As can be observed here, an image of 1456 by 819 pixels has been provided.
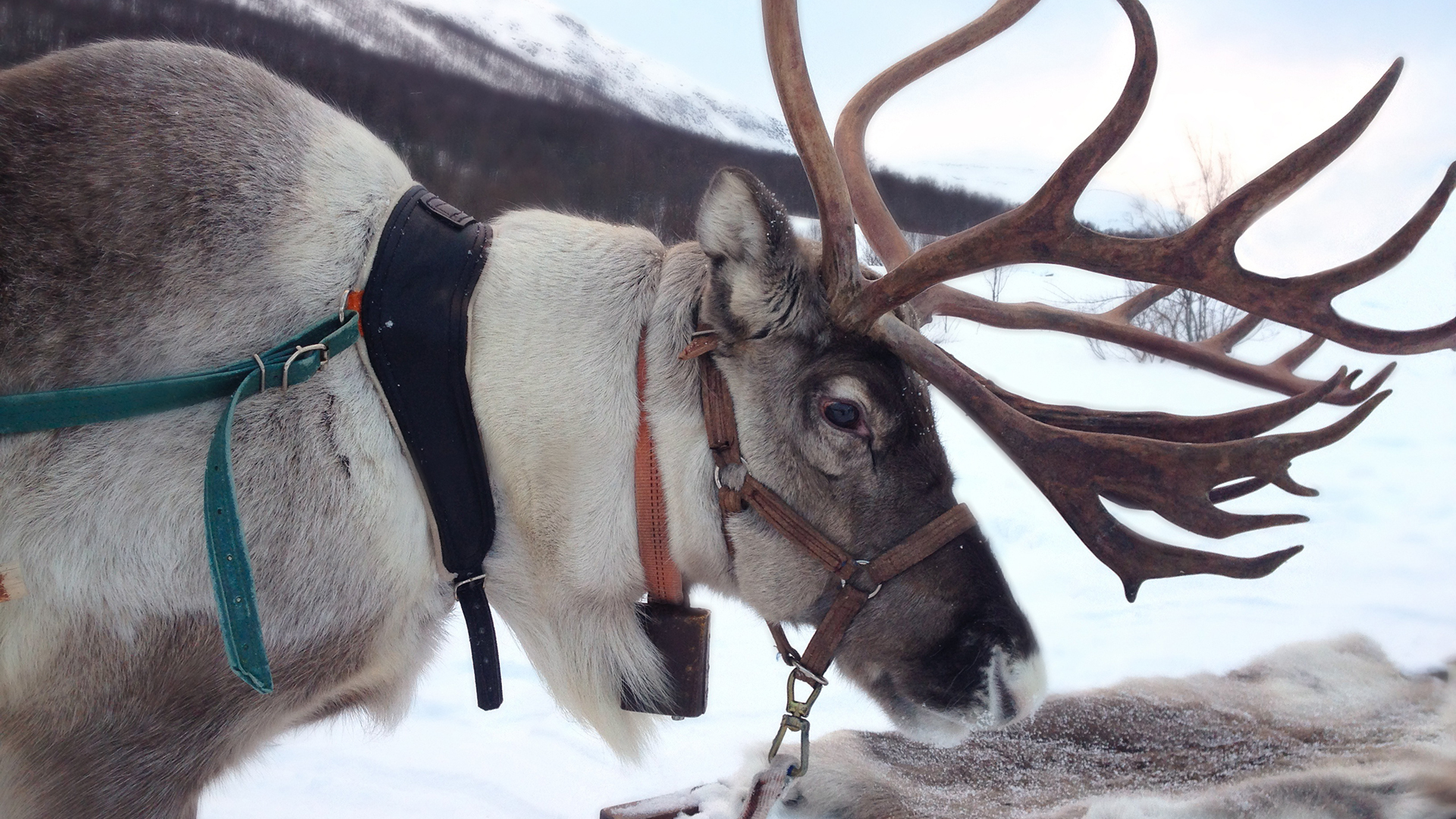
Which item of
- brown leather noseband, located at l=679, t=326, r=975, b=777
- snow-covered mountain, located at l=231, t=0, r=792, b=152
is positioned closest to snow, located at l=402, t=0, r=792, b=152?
snow-covered mountain, located at l=231, t=0, r=792, b=152

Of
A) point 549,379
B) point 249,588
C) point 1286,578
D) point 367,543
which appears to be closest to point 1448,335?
point 549,379

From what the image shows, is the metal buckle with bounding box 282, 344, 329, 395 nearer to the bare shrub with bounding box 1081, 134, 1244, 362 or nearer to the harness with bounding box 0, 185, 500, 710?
the harness with bounding box 0, 185, 500, 710

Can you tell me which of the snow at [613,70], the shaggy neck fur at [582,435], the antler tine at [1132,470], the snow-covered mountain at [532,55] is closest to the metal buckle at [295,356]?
the shaggy neck fur at [582,435]

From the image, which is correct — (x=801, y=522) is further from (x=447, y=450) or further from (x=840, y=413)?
(x=447, y=450)

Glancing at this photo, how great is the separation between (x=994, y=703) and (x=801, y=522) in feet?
1.74

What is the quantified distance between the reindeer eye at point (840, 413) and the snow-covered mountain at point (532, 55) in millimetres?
2882

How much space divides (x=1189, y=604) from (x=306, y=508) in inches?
158

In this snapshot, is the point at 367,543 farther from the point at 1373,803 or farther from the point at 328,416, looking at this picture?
the point at 1373,803

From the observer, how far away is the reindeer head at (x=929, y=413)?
1597mm

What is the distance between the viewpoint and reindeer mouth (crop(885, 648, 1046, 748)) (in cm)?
171

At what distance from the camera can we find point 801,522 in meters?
1.69

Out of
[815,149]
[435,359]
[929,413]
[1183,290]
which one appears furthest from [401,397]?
[1183,290]

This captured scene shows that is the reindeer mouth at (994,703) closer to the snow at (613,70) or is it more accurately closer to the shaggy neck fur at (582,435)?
the shaggy neck fur at (582,435)

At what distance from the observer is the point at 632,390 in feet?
5.53
